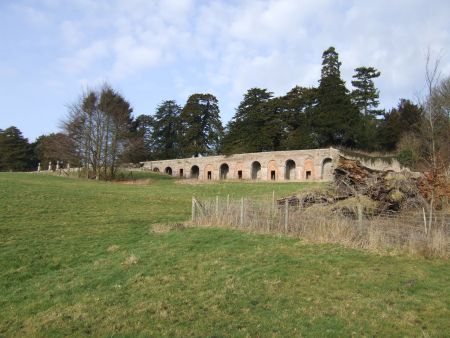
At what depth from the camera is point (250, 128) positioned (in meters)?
58.7

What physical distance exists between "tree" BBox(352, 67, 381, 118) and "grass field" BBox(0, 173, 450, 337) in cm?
4535

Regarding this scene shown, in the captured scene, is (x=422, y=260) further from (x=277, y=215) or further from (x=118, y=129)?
(x=118, y=129)

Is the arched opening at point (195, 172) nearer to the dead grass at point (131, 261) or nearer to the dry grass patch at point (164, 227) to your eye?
the dry grass patch at point (164, 227)

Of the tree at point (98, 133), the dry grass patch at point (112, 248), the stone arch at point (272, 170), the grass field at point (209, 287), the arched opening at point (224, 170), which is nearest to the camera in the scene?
the grass field at point (209, 287)

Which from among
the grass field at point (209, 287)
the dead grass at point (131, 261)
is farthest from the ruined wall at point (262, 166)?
the dead grass at point (131, 261)

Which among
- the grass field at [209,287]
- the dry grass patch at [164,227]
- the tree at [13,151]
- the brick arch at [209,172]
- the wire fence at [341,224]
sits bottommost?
the grass field at [209,287]

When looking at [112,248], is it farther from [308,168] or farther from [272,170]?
[272,170]

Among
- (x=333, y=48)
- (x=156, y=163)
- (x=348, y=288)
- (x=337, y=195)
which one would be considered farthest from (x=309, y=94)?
(x=348, y=288)

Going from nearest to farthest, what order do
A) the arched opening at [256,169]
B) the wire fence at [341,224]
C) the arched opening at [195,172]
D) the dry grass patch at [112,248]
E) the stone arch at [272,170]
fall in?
1. the wire fence at [341,224]
2. the dry grass patch at [112,248]
3. the stone arch at [272,170]
4. the arched opening at [256,169]
5. the arched opening at [195,172]

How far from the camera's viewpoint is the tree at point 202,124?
6806 centimetres

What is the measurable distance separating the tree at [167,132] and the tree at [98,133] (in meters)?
29.4

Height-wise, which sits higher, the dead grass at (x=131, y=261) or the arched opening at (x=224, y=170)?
the arched opening at (x=224, y=170)

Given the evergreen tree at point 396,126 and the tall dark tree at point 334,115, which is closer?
the tall dark tree at point 334,115

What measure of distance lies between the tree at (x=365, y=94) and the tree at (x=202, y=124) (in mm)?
22451
